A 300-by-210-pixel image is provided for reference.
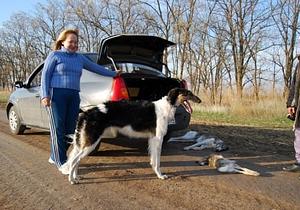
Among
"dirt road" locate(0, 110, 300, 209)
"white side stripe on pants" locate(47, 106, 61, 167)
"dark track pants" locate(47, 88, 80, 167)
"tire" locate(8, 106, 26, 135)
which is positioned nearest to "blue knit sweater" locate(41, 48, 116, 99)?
"dark track pants" locate(47, 88, 80, 167)

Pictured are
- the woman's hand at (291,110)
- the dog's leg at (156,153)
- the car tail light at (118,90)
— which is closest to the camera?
the dog's leg at (156,153)

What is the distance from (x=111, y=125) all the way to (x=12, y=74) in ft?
195

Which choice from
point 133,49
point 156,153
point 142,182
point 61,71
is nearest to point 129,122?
point 156,153

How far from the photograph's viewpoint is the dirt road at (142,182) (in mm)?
Answer: 4316

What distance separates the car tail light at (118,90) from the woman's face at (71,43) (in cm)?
96

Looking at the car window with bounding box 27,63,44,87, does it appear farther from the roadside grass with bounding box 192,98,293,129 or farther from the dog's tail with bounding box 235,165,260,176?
the roadside grass with bounding box 192,98,293,129

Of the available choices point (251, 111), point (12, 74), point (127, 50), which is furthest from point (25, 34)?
point (127, 50)

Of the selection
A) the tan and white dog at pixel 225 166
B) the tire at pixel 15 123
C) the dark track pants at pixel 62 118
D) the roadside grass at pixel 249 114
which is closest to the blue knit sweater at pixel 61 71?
the dark track pants at pixel 62 118

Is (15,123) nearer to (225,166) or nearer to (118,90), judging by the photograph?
(118,90)

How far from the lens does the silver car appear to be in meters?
6.36

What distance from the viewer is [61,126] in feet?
18.7

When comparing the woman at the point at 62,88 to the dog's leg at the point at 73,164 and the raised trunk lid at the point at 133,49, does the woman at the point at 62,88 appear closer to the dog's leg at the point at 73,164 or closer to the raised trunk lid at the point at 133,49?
A: the dog's leg at the point at 73,164

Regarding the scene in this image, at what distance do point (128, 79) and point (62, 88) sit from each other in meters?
1.33

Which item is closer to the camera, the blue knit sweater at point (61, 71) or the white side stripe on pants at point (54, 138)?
the blue knit sweater at point (61, 71)
